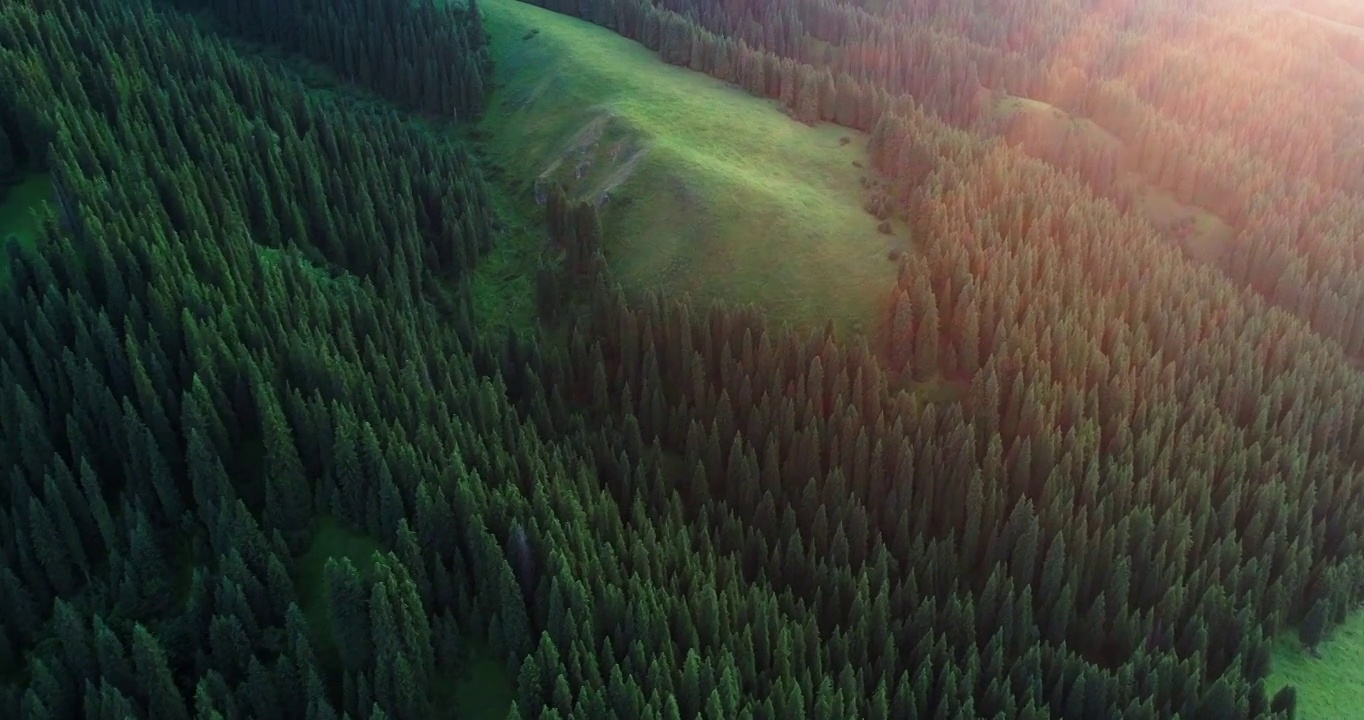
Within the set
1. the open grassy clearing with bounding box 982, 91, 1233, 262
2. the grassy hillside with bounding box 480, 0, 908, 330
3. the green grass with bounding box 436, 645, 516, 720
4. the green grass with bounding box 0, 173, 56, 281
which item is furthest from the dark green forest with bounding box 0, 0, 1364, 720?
the open grassy clearing with bounding box 982, 91, 1233, 262

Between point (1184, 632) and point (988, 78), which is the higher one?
point (988, 78)

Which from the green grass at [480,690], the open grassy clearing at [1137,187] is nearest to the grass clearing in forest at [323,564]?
the green grass at [480,690]

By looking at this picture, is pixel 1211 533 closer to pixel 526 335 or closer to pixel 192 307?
pixel 526 335

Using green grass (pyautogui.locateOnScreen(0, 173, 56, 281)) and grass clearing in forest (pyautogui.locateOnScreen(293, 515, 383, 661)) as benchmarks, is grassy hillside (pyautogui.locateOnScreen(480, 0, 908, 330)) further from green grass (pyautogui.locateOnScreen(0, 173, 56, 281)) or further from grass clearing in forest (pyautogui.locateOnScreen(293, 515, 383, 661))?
green grass (pyautogui.locateOnScreen(0, 173, 56, 281))

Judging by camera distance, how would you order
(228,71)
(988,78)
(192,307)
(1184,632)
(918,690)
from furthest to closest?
(988,78) → (228,71) → (192,307) → (1184,632) → (918,690)

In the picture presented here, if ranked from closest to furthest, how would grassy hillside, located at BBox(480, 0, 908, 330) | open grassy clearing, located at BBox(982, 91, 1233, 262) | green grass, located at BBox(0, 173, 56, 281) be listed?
green grass, located at BBox(0, 173, 56, 281) < grassy hillside, located at BBox(480, 0, 908, 330) < open grassy clearing, located at BBox(982, 91, 1233, 262)

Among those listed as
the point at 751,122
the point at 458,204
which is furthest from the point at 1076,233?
the point at 458,204

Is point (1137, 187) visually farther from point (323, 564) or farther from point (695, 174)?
point (323, 564)
